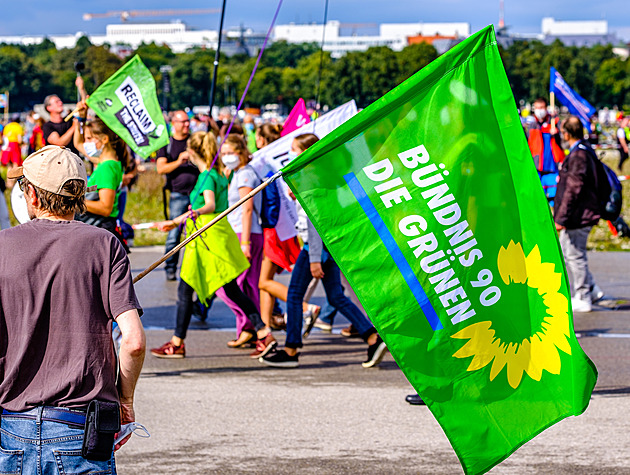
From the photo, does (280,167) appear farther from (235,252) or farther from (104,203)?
(104,203)

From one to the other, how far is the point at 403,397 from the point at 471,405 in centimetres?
262

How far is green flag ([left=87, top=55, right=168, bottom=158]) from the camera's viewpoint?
10.2 m

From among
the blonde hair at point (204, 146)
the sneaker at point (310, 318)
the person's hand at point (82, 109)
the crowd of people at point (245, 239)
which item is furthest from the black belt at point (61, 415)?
the person's hand at point (82, 109)

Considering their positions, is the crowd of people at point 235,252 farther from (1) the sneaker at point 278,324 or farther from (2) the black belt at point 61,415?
(2) the black belt at point 61,415

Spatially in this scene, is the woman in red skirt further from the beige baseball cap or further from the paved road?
the beige baseball cap

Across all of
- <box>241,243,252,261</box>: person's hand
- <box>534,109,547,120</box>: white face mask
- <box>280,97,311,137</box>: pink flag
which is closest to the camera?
<box>241,243,252,261</box>: person's hand

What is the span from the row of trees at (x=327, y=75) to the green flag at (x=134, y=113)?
10719 centimetres

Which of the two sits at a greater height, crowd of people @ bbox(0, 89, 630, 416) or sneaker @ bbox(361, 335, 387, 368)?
crowd of people @ bbox(0, 89, 630, 416)

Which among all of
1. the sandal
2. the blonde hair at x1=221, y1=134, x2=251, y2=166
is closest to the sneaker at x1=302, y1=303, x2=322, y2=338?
the sandal

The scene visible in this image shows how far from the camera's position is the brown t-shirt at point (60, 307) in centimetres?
289

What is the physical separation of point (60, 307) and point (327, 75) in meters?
125

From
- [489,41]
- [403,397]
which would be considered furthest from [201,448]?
[489,41]

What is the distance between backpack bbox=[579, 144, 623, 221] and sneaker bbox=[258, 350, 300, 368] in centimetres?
352

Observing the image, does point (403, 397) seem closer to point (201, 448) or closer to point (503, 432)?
point (201, 448)
